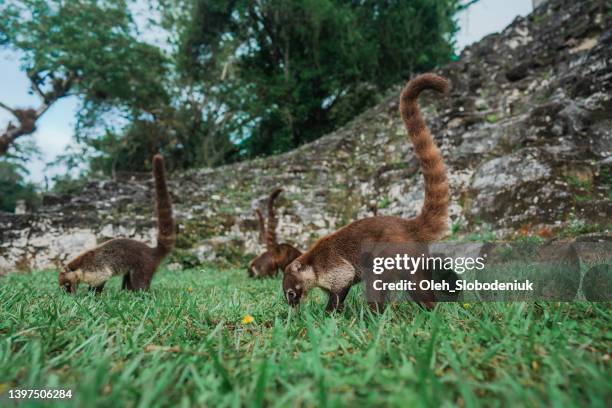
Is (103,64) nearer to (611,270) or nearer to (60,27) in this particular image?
(60,27)

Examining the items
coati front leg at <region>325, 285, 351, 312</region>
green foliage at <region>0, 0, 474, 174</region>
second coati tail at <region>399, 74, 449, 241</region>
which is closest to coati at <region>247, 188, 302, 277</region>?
coati front leg at <region>325, 285, 351, 312</region>

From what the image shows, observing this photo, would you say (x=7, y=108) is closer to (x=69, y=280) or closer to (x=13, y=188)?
(x=13, y=188)

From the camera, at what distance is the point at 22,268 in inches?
264

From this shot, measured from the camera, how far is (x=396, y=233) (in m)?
2.37

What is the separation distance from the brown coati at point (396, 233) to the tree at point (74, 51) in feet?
42.5

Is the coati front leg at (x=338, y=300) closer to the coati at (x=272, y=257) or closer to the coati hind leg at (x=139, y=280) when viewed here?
the coati hind leg at (x=139, y=280)

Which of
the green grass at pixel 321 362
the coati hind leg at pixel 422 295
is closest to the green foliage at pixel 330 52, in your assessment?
the coati hind leg at pixel 422 295

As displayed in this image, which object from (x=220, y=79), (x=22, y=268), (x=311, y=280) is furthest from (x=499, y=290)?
(x=220, y=79)

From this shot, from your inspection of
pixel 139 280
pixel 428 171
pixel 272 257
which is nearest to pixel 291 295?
pixel 428 171

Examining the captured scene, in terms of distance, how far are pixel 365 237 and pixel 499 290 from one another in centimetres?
101

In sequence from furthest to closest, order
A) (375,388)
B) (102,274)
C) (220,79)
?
1. (220,79)
2. (102,274)
3. (375,388)

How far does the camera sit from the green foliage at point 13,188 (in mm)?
19141

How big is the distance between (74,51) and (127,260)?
11485mm

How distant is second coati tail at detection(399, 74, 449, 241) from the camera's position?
2.30m
